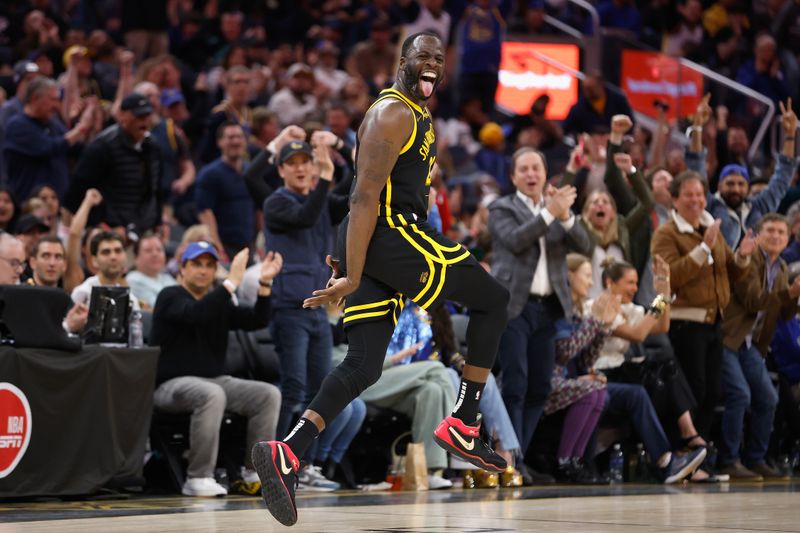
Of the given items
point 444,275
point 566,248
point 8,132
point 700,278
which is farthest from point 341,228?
point 8,132

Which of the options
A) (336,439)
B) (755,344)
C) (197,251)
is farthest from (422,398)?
(755,344)

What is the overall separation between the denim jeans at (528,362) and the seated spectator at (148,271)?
2.65 metres

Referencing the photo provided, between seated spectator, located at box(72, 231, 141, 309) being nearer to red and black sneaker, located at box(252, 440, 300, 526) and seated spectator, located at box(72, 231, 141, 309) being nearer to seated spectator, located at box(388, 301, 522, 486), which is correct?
seated spectator, located at box(388, 301, 522, 486)

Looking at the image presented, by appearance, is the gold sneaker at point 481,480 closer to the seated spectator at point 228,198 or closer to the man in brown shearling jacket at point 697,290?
the man in brown shearling jacket at point 697,290

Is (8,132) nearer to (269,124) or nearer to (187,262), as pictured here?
(269,124)

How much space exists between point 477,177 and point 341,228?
9.06 m

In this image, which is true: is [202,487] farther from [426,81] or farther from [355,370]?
[426,81]

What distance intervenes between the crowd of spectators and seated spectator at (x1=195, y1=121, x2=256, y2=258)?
0.02 meters

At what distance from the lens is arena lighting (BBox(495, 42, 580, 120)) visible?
17812mm

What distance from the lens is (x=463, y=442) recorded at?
597 centimetres

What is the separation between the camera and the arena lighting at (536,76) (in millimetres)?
17812

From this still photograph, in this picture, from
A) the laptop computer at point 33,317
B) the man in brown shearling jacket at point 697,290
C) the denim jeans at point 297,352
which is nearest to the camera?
the laptop computer at point 33,317

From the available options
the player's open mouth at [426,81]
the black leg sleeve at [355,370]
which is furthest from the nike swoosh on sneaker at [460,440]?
the player's open mouth at [426,81]

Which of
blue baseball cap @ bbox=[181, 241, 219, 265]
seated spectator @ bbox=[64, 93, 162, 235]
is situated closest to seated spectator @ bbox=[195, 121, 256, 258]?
seated spectator @ bbox=[64, 93, 162, 235]
